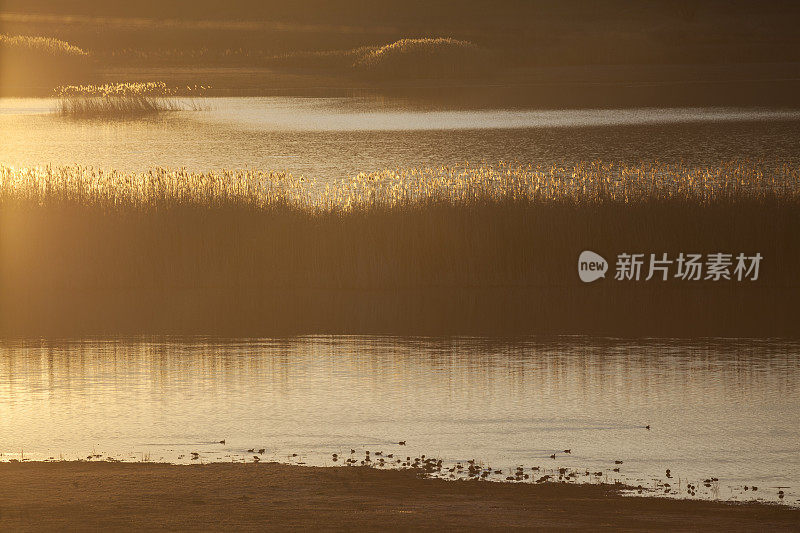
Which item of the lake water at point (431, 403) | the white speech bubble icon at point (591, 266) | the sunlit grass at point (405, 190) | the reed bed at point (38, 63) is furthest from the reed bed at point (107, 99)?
the lake water at point (431, 403)

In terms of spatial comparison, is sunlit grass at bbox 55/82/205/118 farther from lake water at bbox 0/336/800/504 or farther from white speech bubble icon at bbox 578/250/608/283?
lake water at bbox 0/336/800/504

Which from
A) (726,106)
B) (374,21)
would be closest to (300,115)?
(374,21)

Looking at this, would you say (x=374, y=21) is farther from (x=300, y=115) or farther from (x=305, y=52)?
(x=305, y=52)

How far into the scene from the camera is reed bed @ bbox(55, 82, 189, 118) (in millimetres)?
65750

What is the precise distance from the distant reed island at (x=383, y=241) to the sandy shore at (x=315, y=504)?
36.5 feet

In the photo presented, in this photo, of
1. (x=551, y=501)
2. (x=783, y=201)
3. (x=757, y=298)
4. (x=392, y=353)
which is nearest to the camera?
(x=551, y=501)

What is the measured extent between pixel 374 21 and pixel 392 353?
5856 centimetres

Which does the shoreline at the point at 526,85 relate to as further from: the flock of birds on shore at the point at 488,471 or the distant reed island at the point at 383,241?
the flock of birds on shore at the point at 488,471

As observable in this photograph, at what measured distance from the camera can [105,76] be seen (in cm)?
7838

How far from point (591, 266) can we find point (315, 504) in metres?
14.2

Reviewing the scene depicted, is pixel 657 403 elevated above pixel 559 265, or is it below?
below

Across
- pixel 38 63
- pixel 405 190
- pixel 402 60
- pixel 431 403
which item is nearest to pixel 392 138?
pixel 405 190

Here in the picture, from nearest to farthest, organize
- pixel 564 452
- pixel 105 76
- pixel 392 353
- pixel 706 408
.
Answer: pixel 564 452 → pixel 706 408 → pixel 392 353 → pixel 105 76

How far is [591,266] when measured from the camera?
74.2ft
